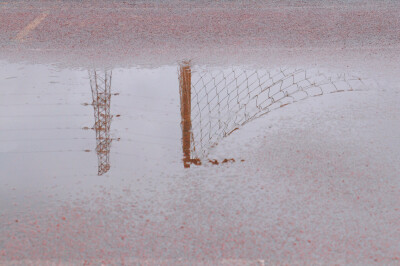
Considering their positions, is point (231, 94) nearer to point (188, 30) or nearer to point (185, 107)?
point (185, 107)

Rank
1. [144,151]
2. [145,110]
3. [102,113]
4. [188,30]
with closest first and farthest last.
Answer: [144,151]
[102,113]
[145,110]
[188,30]

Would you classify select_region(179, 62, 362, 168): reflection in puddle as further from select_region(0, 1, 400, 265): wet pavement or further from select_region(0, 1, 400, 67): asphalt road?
select_region(0, 1, 400, 67): asphalt road

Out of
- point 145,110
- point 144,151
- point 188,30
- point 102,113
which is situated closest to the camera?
point 144,151

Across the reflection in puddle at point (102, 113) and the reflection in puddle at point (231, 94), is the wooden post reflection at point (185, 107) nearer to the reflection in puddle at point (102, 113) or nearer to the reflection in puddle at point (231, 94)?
the reflection in puddle at point (231, 94)

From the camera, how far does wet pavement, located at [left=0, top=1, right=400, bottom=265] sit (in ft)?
10.4

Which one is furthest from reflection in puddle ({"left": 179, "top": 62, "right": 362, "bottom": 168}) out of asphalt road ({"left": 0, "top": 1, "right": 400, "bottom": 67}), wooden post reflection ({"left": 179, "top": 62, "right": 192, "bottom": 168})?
asphalt road ({"left": 0, "top": 1, "right": 400, "bottom": 67})

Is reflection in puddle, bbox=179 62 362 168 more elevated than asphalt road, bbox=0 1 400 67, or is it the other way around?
asphalt road, bbox=0 1 400 67

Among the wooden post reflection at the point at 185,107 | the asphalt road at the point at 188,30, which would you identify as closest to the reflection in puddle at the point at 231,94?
the wooden post reflection at the point at 185,107

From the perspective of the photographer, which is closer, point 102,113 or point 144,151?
point 144,151

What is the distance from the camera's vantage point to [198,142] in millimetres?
4477

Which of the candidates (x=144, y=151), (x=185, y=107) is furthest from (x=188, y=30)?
(x=144, y=151)

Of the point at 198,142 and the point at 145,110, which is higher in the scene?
the point at 145,110

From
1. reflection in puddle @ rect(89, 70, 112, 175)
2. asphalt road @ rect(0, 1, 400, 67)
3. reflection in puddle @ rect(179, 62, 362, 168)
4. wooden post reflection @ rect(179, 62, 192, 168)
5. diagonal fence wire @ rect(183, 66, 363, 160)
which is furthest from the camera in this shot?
asphalt road @ rect(0, 1, 400, 67)

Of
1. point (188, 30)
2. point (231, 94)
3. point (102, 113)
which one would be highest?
point (188, 30)
